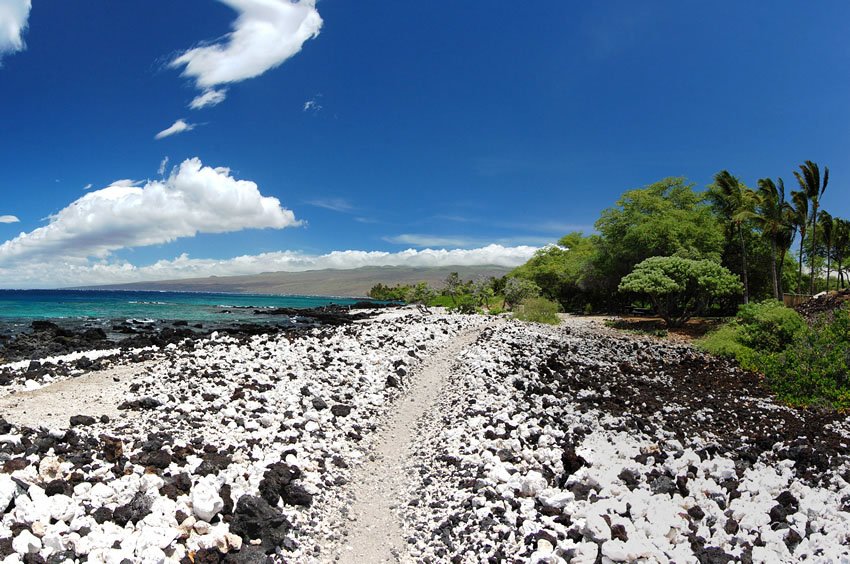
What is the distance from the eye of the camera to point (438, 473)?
6816 mm

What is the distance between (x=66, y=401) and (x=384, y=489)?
7.06m

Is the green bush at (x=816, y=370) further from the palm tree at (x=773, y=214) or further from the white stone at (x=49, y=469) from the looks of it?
the palm tree at (x=773, y=214)

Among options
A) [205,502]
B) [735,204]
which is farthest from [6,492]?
[735,204]

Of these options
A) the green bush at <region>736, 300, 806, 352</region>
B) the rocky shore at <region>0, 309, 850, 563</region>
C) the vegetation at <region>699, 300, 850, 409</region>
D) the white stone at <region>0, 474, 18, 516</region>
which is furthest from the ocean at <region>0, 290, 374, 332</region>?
the green bush at <region>736, 300, 806, 352</region>

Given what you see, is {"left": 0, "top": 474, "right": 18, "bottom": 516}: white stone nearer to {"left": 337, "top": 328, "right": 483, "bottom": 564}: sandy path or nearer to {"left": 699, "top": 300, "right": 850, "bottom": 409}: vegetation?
{"left": 337, "top": 328, "right": 483, "bottom": 564}: sandy path

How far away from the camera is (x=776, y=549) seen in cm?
440

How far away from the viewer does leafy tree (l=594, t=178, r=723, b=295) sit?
30109 mm

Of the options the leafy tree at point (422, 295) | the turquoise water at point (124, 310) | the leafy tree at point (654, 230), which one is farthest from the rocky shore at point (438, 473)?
the leafy tree at point (422, 295)

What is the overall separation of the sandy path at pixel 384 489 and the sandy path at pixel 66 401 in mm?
4557

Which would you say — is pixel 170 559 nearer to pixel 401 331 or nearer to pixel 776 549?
pixel 776 549

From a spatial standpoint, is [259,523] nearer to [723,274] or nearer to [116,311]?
[723,274]

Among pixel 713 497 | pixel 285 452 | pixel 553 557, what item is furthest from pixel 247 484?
pixel 713 497

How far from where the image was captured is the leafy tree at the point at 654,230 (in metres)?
30.1

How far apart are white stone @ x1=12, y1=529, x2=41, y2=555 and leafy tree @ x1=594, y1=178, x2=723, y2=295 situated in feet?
98.9
